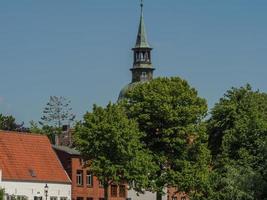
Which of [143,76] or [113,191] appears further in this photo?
[143,76]

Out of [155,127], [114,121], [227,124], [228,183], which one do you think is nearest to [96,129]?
[114,121]

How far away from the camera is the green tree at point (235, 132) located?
58.2m

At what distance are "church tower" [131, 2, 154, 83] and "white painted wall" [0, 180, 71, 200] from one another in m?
66.3

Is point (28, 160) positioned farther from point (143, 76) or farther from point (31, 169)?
point (143, 76)

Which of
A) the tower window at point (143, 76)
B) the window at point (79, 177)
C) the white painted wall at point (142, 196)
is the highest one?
the tower window at point (143, 76)

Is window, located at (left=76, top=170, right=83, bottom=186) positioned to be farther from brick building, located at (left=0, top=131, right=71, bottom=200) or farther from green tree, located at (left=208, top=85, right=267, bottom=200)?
green tree, located at (left=208, top=85, right=267, bottom=200)

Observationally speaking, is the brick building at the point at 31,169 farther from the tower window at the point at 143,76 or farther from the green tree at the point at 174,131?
the tower window at the point at 143,76

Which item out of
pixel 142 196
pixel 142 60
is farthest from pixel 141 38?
pixel 142 196

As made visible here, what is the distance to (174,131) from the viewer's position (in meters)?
78.4

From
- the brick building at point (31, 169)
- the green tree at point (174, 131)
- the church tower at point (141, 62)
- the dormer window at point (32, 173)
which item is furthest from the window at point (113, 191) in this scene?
the church tower at point (141, 62)

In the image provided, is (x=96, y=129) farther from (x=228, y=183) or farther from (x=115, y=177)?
(x=228, y=183)

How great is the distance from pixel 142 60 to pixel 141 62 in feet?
2.91

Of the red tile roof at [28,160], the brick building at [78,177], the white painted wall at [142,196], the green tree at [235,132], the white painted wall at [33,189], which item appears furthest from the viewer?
the white painted wall at [142,196]

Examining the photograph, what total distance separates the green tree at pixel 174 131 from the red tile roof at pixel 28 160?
12.9 m
